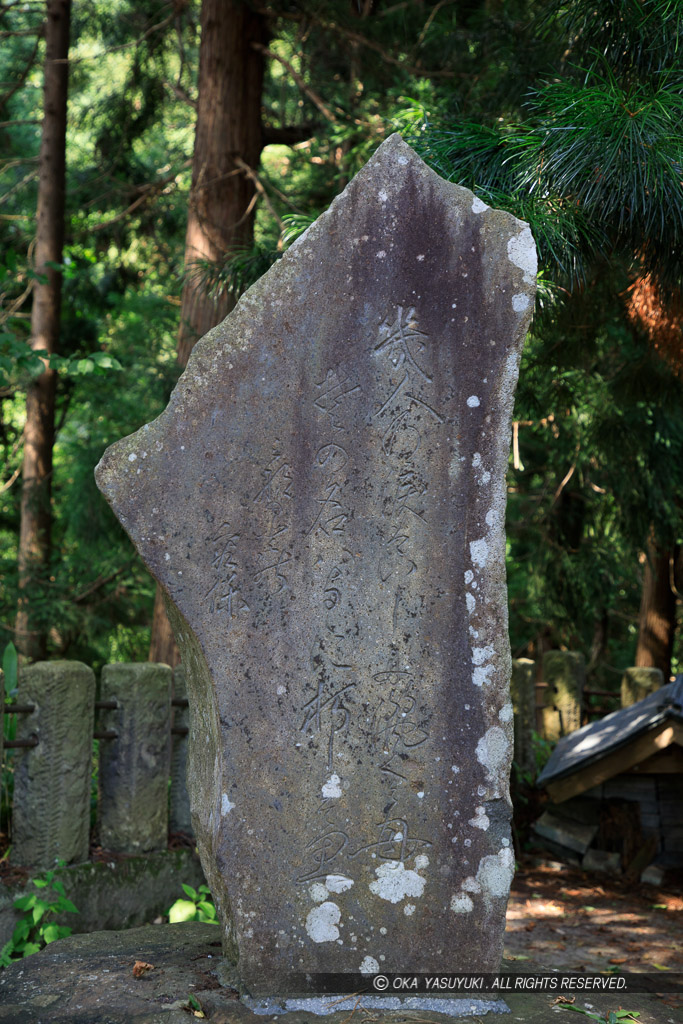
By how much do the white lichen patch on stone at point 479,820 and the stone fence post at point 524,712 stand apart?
4742 mm

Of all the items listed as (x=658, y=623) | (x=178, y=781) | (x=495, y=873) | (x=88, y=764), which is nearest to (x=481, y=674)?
(x=495, y=873)

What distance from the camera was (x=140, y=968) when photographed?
3172 millimetres

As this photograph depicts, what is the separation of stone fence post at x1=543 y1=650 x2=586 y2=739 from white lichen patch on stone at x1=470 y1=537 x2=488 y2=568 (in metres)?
5.43

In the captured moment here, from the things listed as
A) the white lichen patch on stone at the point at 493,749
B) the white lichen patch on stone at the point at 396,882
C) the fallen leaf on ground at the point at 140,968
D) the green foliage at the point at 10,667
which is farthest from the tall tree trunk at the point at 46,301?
the white lichen patch on stone at the point at 493,749

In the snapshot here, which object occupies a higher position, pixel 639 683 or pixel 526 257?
pixel 526 257

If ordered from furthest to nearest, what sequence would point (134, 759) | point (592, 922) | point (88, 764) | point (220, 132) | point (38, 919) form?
point (220, 132), point (592, 922), point (134, 759), point (88, 764), point (38, 919)

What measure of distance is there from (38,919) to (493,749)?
257cm

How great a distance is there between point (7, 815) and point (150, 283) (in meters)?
8.81

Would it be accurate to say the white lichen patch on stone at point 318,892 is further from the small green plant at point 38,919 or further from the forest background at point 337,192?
the forest background at point 337,192

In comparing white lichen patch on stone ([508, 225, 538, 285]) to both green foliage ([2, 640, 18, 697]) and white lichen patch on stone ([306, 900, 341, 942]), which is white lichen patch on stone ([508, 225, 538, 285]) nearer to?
white lichen patch on stone ([306, 900, 341, 942])

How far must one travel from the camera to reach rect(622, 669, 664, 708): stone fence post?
26.6ft

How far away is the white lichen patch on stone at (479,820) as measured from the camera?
3152mm

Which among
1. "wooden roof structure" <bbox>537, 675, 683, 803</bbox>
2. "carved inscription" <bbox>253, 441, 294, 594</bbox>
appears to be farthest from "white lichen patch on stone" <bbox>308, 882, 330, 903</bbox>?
"wooden roof structure" <bbox>537, 675, 683, 803</bbox>

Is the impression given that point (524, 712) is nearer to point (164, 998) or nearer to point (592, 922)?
point (592, 922)
